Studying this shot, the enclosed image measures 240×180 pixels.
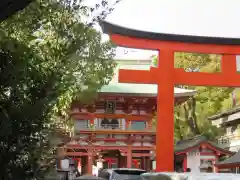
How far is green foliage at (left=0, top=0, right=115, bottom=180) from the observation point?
535 centimetres

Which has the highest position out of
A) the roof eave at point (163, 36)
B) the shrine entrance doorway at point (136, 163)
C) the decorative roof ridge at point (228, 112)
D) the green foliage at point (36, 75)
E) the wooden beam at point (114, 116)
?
the roof eave at point (163, 36)

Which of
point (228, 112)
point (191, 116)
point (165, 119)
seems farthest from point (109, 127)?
point (191, 116)

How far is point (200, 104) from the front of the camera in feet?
111

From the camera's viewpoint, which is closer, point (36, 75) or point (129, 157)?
point (36, 75)

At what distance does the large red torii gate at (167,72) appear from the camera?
682 inches

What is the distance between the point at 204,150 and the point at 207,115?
8.99m

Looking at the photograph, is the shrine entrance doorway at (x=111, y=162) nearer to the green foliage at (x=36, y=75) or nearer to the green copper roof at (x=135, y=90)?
the green copper roof at (x=135, y=90)

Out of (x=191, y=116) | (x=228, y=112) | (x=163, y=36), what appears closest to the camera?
(x=163, y=36)

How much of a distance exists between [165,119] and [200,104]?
56.0 ft

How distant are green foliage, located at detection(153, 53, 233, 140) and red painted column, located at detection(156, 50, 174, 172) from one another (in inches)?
563


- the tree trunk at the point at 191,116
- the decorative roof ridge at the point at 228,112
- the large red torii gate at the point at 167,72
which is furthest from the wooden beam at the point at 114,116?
the tree trunk at the point at 191,116

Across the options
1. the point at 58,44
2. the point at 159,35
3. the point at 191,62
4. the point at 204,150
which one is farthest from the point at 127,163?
the point at 58,44

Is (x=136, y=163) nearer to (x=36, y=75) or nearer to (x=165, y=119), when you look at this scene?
(x=165, y=119)

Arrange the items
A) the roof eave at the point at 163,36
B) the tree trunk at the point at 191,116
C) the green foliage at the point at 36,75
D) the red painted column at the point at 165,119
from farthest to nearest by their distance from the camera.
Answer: the tree trunk at the point at 191,116 < the roof eave at the point at 163,36 < the red painted column at the point at 165,119 < the green foliage at the point at 36,75
